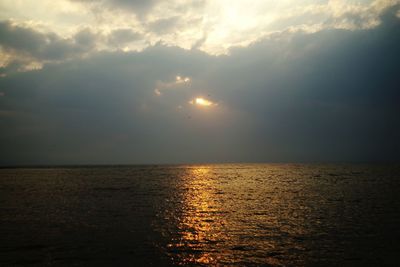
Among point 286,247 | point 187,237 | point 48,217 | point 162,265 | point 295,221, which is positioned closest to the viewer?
point 162,265

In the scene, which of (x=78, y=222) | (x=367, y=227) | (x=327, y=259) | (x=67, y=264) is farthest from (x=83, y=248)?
(x=367, y=227)

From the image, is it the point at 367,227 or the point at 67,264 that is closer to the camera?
the point at 67,264

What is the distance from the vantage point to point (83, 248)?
23.5 meters

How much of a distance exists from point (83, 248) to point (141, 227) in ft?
26.6

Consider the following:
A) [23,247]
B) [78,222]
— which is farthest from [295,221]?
[23,247]

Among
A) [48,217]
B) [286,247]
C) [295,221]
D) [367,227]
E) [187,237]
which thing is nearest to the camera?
[286,247]

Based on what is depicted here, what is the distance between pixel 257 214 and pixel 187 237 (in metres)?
14.3

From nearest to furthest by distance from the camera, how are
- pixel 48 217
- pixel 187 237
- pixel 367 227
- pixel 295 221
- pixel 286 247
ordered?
1. pixel 286 247
2. pixel 187 237
3. pixel 367 227
4. pixel 295 221
5. pixel 48 217

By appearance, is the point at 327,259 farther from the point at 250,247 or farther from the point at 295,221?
the point at 295,221

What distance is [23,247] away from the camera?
23.5 metres

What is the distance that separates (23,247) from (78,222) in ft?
33.2

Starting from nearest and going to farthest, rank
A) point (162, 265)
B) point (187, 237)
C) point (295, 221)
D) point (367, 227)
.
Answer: point (162, 265)
point (187, 237)
point (367, 227)
point (295, 221)

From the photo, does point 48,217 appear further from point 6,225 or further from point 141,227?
point 141,227

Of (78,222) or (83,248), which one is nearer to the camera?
(83,248)
